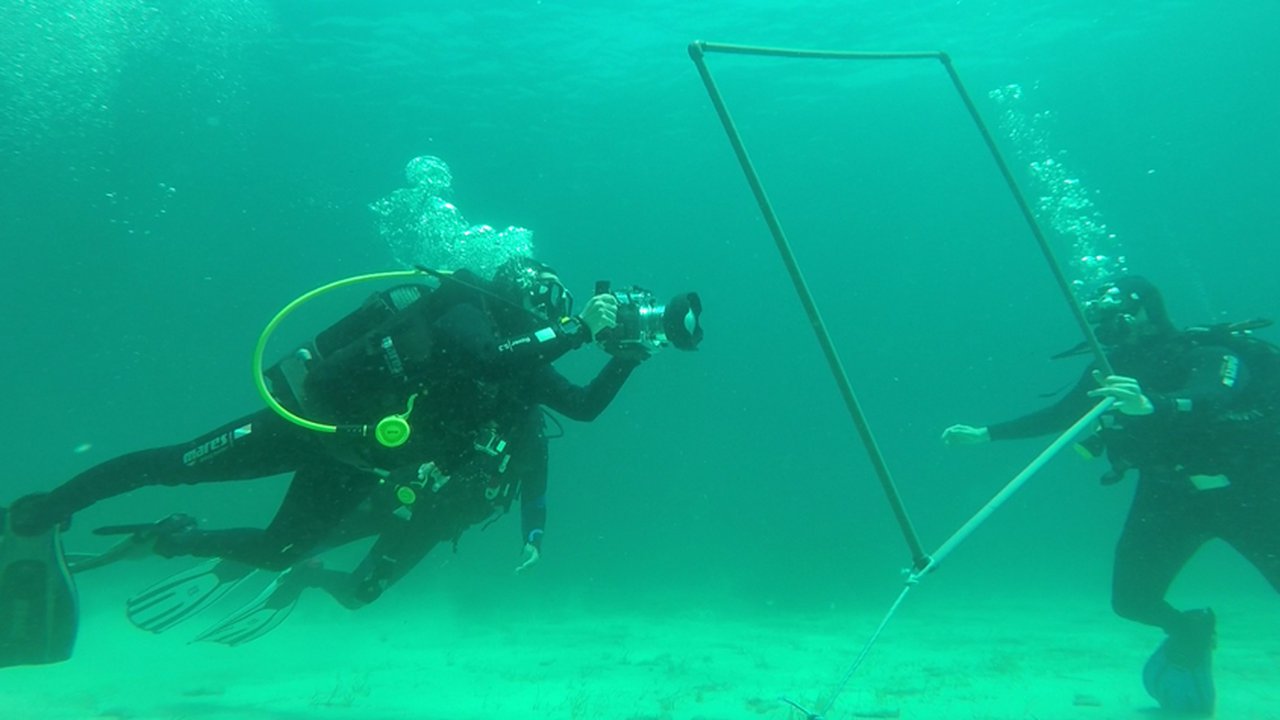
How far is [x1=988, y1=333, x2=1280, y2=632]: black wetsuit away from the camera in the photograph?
5641mm

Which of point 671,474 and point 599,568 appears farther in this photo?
point 671,474

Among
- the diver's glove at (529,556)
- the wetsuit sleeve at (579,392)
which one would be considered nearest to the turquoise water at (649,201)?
the diver's glove at (529,556)

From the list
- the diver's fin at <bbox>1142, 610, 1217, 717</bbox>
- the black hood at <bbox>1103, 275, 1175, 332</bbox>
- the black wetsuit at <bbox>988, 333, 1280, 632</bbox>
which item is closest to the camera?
the black wetsuit at <bbox>988, 333, 1280, 632</bbox>

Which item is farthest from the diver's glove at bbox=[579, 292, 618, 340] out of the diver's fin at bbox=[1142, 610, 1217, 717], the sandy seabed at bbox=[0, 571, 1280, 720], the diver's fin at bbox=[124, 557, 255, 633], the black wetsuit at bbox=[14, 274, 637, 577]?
the diver's fin at bbox=[1142, 610, 1217, 717]

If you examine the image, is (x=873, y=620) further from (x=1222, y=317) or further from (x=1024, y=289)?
(x=1024, y=289)

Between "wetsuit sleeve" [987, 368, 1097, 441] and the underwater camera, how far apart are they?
3.77m

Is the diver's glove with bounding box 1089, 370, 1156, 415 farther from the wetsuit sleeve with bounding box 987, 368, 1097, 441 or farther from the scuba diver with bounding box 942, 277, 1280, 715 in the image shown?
the wetsuit sleeve with bounding box 987, 368, 1097, 441

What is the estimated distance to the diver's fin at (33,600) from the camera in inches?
190

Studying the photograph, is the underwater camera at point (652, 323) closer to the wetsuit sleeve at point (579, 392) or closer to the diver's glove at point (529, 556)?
the wetsuit sleeve at point (579, 392)

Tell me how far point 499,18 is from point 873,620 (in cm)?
1852

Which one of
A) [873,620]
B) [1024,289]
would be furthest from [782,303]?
[873,620]

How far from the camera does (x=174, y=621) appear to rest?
585cm

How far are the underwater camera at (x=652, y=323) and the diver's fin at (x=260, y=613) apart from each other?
4.58m

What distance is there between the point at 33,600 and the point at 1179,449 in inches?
348
